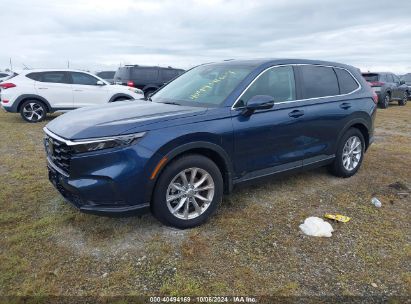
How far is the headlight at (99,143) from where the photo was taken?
10.4 feet

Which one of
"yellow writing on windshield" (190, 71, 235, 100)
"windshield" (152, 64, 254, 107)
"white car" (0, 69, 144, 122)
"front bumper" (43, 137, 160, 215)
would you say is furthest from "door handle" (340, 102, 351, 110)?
"white car" (0, 69, 144, 122)

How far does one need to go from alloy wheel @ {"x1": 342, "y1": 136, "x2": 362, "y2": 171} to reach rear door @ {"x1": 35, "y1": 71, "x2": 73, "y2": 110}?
8516 millimetres

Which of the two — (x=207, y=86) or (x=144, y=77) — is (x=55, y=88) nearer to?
(x=144, y=77)

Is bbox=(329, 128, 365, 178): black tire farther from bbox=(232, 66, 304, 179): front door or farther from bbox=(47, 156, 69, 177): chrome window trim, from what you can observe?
bbox=(47, 156, 69, 177): chrome window trim

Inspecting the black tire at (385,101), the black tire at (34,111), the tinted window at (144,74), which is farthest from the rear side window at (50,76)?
the black tire at (385,101)

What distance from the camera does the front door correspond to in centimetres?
390

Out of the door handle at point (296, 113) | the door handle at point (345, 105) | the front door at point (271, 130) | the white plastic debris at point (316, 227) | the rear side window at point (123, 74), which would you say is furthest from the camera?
the rear side window at point (123, 74)

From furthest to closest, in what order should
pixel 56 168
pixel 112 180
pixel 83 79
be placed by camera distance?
pixel 83 79 < pixel 56 168 < pixel 112 180

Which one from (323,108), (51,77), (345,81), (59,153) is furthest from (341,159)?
(51,77)

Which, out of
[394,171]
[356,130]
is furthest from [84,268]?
[394,171]

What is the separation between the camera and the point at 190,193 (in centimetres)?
363

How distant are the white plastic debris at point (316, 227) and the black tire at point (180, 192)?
956 millimetres

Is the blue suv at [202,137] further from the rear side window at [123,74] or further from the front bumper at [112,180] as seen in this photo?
the rear side window at [123,74]

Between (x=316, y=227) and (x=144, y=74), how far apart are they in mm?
12248
